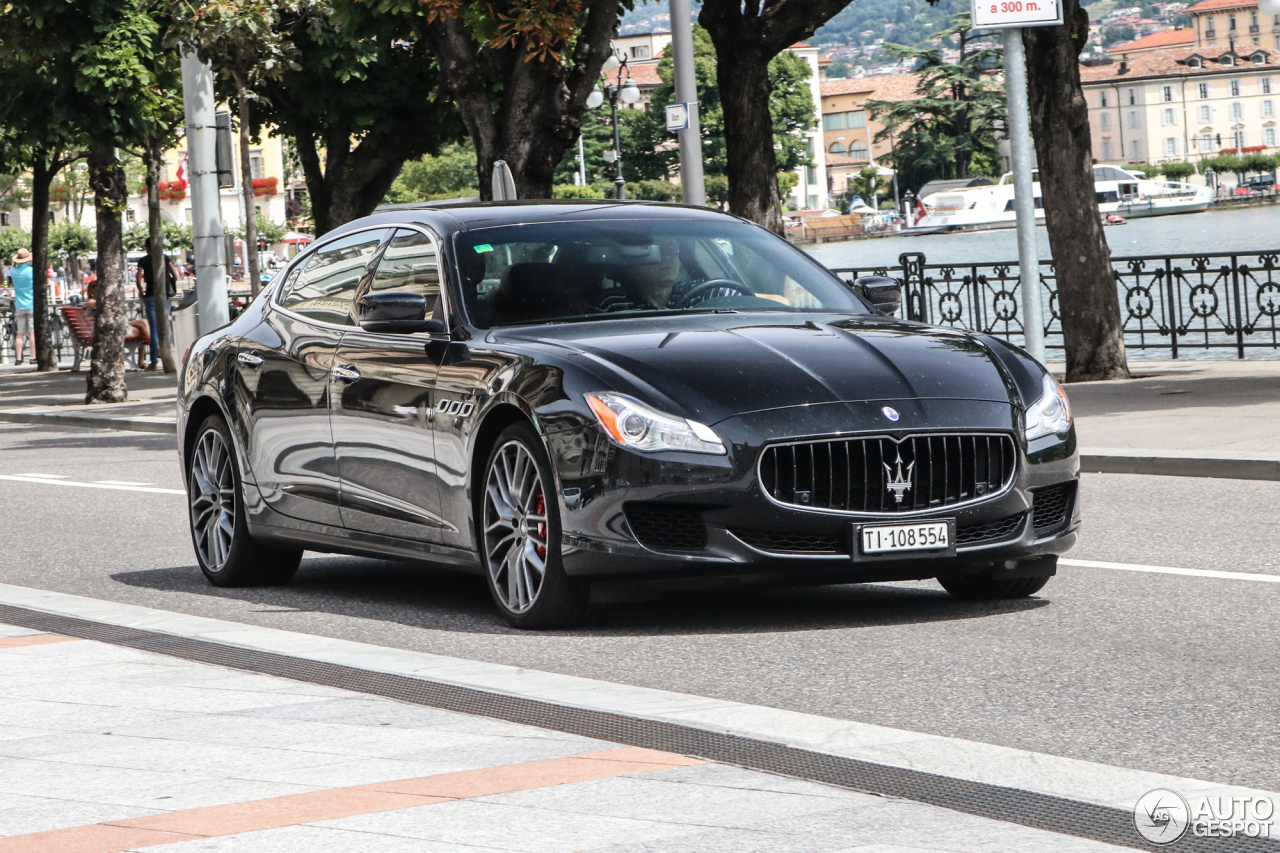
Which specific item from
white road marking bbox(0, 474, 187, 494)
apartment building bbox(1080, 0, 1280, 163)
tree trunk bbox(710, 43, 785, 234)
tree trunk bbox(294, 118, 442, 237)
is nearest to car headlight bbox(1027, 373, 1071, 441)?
white road marking bbox(0, 474, 187, 494)

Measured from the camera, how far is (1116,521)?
35.7 feet

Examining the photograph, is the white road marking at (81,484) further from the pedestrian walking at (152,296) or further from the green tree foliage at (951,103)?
the green tree foliage at (951,103)

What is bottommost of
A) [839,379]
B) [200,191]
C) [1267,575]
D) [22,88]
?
[1267,575]

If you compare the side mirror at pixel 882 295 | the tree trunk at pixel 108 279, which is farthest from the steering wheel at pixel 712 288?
the tree trunk at pixel 108 279

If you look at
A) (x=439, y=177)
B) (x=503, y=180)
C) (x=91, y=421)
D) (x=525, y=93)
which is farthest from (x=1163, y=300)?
(x=439, y=177)

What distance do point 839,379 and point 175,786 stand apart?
9.76 ft

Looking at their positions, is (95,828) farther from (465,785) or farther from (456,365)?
(456,365)

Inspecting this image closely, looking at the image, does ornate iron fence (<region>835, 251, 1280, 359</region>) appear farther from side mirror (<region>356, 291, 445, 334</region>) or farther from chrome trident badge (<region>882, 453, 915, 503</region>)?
chrome trident badge (<region>882, 453, 915, 503</region>)

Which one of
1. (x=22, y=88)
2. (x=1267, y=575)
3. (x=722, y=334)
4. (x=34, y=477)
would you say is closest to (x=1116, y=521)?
(x=1267, y=575)

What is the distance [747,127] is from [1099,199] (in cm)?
10607

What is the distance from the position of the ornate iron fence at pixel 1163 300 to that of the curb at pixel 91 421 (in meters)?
8.51

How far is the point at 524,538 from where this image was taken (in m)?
7.49

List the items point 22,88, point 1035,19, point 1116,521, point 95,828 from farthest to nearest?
point 22,88
point 1035,19
point 1116,521
point 95,828

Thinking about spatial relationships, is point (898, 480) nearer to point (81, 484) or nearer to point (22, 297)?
point (81, 484)
